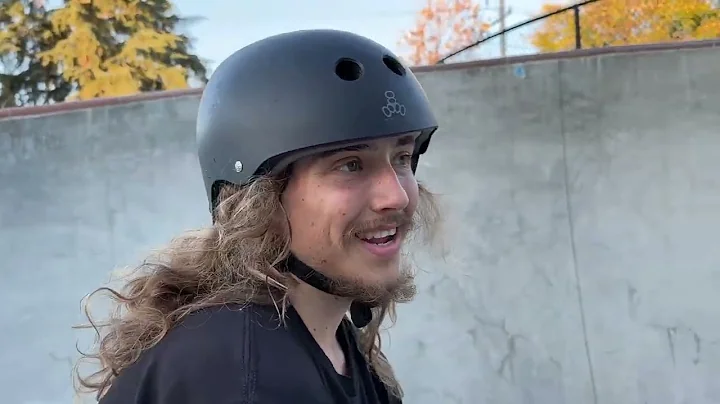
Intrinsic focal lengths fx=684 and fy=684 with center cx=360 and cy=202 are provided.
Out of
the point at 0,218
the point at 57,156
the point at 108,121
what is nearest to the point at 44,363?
the point at 0,218

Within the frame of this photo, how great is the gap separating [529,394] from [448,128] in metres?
1.38

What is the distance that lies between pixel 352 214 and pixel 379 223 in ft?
0.18

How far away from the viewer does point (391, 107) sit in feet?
4.44

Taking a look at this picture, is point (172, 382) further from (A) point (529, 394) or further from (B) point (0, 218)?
(B) point (0, 218)

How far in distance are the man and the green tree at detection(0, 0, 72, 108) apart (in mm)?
11255

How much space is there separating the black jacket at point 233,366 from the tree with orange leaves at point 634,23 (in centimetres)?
647

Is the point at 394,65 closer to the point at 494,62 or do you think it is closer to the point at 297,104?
the point at 297,104

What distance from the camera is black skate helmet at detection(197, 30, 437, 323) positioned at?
129cm

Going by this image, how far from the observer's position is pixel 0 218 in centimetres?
337

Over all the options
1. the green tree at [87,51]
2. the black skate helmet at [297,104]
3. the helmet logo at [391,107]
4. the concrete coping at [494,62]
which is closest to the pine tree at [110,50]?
the green tree at [87,51]

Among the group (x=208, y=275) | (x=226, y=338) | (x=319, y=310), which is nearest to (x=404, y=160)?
(x=319, y=310)

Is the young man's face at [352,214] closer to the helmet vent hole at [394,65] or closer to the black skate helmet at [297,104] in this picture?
the black skate helmet at [297,104]

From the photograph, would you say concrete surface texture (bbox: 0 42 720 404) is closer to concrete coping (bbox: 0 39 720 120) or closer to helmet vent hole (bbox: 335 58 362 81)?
concrete coping (bbox: 0 39 720 120)

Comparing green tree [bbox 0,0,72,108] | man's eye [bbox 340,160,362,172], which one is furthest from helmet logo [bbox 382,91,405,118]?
green tree [bbox 0,0,72,108]
